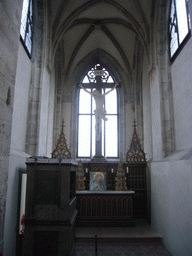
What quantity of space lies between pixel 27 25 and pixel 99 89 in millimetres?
4029

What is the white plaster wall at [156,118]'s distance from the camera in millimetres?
7094

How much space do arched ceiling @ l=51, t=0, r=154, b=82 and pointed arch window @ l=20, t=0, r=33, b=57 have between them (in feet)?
4.80

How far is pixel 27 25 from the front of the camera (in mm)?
6809

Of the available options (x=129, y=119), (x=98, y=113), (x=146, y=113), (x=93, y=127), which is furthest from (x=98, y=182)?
(x=129, y=119)

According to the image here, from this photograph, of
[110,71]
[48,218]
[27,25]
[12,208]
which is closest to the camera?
[48,218]

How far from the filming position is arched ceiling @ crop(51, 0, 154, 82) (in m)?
8.59

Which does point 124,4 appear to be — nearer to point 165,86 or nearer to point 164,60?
point 164,60

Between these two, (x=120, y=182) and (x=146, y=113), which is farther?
(x=146, y=113)

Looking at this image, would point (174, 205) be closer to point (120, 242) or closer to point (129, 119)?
point (120, 242)

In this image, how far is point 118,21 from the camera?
10.4m

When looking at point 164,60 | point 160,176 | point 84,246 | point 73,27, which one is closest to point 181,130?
point 160,176

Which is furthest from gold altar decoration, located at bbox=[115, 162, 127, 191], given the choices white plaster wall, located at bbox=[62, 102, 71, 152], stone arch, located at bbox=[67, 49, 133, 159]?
white plaster wall, located at bbox=[62, 102, 71, 152]

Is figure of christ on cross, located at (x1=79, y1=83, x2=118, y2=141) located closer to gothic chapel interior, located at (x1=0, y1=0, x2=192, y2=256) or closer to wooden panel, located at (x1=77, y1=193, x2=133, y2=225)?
gothic chapel interior, located at (x1=0, y1=0, x2=192, y2=256)

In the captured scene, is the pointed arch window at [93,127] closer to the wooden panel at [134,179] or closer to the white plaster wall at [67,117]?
the white plaster wall at [67,117]
